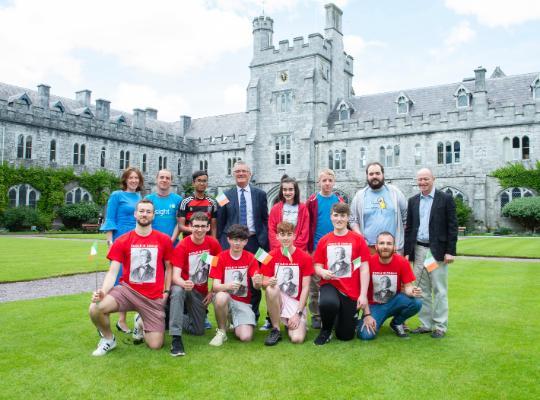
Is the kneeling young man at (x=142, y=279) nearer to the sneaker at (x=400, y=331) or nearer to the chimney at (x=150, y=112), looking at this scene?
the sneaker at (x=400, y=331)

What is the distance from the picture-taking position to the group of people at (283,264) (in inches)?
225

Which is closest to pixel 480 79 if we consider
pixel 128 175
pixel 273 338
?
pixel 128 175

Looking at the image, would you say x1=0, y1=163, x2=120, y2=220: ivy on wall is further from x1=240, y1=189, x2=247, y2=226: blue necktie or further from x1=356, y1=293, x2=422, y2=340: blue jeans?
x1=356, y1=293, x2=422, y2=340: blue jeans

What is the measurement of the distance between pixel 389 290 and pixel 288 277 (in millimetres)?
1319

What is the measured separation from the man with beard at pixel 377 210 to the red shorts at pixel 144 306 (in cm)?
289

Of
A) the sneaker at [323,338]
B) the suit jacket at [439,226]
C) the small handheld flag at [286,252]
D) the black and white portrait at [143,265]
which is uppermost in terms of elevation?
the suit jacket at [439,226]

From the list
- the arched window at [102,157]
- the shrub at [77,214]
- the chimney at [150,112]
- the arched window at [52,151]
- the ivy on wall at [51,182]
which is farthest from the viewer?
the chimney at [150,112]

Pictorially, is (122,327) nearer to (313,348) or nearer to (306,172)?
(313,348)

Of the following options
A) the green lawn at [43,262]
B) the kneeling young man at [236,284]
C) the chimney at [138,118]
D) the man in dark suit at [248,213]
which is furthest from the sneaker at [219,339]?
the chimney at [138,118]

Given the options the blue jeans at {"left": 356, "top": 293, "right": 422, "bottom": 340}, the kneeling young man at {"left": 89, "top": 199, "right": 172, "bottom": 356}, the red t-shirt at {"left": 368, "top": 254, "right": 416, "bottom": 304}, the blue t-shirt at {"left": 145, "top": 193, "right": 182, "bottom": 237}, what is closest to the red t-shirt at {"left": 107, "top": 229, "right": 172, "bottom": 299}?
the kneeling young man at {"left": 89, "top": 199, "right": 172, "bottom": 356}

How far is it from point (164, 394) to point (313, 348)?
2043mm

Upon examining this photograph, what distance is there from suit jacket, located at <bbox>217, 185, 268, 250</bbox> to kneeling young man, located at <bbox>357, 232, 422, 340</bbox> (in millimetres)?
1744

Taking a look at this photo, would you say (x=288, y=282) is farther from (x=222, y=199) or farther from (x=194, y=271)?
(x=222, y=199)

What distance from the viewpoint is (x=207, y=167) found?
141 feet
